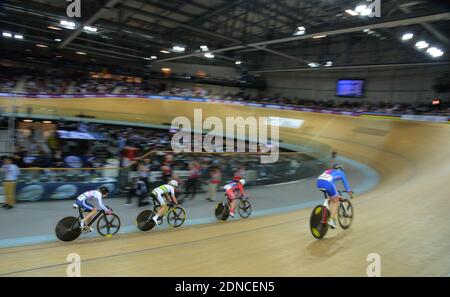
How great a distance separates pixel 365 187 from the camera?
34.8ft

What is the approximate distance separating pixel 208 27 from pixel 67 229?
1949 cm

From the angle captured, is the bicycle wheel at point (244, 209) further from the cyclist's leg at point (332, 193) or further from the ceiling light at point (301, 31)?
the ceiling light at point (301, 31)

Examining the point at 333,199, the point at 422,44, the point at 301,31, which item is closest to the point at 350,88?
the point at 422,44

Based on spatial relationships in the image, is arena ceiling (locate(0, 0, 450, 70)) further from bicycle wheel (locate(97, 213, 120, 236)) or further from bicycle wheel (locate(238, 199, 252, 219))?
bicycle wheel (locate(97, 213, 120, 236))

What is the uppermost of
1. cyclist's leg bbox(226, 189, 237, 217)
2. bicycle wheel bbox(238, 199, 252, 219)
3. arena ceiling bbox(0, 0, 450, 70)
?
arena ceiling bbox(0, 0, 450, 70)

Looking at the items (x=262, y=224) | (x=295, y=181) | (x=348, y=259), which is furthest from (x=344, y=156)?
(x=348, y=259)

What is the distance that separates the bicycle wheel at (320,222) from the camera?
15.8 ft

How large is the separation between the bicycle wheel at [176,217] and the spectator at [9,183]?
3.98 m

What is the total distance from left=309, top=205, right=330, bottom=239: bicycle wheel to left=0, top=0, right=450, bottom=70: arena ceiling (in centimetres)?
1061

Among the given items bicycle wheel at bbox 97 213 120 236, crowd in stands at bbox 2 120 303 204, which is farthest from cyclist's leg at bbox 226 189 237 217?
bicycle wheel at bbox 97 213 120 236

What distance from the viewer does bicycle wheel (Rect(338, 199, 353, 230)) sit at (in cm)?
530

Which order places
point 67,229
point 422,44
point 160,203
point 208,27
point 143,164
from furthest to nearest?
point 208,27, point 422,44, point 143,164, point 160,203, point 67,229

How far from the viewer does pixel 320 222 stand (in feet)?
15.9

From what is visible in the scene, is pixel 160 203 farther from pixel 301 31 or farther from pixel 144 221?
pixel 301 31
